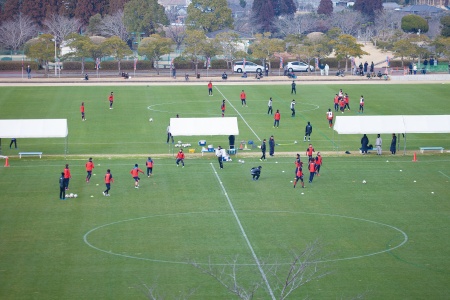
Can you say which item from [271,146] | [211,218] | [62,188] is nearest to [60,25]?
[271,146]

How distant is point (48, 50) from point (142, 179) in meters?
55.9

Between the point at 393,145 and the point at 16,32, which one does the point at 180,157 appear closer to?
the point at 393,145

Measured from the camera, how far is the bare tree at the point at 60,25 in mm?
133000

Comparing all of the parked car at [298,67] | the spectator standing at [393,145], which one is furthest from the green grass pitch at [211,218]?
the parked car at [298,67]

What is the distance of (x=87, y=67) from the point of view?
118 m

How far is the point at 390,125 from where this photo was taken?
195ft

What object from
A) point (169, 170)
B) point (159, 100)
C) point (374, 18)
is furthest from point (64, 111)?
point (374, 18)

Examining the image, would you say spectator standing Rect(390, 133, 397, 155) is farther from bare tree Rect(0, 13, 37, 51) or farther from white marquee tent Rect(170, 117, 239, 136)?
bare tree Rect(0, 13, 37, 51)

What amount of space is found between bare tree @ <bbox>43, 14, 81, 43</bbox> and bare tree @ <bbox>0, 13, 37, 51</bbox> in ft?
9.15

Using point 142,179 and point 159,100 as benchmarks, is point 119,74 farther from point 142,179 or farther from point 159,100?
point 142,179

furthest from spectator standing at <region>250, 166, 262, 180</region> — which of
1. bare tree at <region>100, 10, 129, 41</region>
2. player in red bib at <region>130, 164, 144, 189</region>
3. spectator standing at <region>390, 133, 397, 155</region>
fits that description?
bare tree at <region>100, 10, 129, 41</region>

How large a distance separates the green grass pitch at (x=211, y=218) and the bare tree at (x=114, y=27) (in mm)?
67123

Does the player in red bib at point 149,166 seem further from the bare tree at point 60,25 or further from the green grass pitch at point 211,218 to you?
the bare tree at point 60,25

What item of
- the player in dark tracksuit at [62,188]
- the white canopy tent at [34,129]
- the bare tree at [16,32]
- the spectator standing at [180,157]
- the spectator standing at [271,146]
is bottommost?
the player in dark tracksuit at [62,188]
